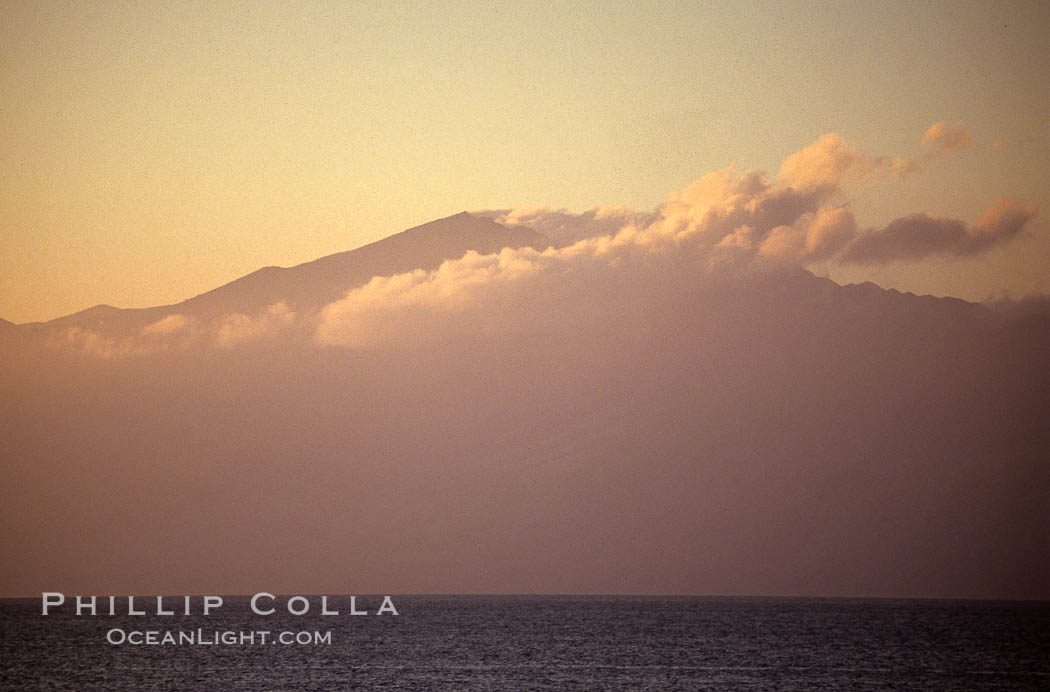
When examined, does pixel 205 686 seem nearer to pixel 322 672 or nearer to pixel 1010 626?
pixel 322 672

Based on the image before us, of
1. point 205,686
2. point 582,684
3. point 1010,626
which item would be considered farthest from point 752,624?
point 205,686

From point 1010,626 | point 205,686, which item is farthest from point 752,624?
point 205,686

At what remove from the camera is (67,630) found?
4348 inches

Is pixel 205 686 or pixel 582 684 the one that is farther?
pixel 582 684

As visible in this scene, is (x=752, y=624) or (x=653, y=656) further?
(x=752, y=624)

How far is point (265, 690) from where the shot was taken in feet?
171

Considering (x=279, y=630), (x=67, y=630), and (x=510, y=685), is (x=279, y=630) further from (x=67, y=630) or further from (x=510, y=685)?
(x=510, y=685)

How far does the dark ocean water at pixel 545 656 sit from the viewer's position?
Result: 58.5 m

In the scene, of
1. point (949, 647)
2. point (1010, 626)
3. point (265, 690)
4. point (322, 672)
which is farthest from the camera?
point (1010, 626)

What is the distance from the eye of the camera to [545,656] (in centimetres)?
7606

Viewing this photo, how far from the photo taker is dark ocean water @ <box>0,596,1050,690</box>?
5847 centimetres

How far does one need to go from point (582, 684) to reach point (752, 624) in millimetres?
73401

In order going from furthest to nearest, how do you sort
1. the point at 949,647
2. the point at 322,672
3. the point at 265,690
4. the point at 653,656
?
the point at 949,647, the point at 653,656, the point at 322,672, the point at 265,690

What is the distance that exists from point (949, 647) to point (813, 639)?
11806mm
